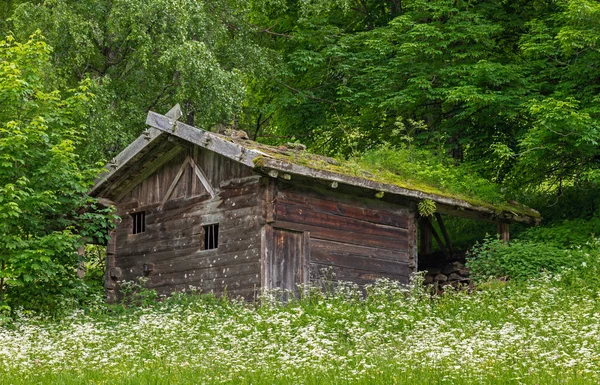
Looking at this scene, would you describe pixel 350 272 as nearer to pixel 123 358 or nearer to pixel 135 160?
pixel 135 160

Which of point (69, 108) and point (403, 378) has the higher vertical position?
point (69, 108)

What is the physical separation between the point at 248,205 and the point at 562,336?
8.43 metres

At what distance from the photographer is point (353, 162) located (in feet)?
62.8

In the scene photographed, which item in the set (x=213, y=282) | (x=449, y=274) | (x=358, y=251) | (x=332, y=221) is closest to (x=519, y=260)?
(x=449, y=274)

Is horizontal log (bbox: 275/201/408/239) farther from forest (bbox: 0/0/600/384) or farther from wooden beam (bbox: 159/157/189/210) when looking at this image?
wooden beam (bbox: 159/157/189/210)

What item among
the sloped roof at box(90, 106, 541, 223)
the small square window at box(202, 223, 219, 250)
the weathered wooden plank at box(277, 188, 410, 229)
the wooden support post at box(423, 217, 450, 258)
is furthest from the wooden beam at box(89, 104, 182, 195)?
the wooden support post at box(423, 217, 450, 258)

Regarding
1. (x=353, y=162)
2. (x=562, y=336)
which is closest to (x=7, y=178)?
(x=353, y=162)

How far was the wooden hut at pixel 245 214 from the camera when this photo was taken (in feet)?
57.8

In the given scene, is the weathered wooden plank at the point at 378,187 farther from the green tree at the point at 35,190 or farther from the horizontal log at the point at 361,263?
the green tree at the point at 35,190

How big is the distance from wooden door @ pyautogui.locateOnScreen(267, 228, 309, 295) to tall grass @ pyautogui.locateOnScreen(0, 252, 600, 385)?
1586mm

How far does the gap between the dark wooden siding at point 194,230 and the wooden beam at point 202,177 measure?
0.26 ft

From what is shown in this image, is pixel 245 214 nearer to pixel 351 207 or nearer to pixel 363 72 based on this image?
pixel 351 207

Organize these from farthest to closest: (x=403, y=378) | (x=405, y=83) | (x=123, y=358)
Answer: (x=405, y=83)
(x=123, y=358)
(x=403, y=378)

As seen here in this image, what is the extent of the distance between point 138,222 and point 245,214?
13.4 feet
